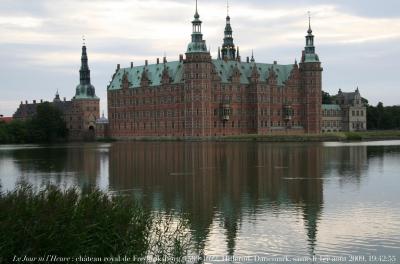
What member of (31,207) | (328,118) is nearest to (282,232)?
(31,207)

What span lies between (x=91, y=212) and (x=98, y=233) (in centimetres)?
87

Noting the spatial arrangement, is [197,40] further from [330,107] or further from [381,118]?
[381,118]

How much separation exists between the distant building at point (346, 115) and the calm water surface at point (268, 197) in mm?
98137

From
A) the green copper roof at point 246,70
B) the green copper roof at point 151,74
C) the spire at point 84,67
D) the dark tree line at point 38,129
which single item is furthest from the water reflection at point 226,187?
the spire at point 84,67

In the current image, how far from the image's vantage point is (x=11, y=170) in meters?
49.3

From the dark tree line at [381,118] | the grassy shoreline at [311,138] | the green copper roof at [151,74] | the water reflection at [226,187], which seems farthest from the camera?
the dark tree line at [381,118]

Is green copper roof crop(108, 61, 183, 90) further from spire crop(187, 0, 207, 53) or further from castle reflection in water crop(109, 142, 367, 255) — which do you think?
castle reflection in water crop(109, 142, 367, 255)

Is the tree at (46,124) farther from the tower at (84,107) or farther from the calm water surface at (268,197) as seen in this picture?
the calm water surface at (268,197)

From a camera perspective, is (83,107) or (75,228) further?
(83,107)

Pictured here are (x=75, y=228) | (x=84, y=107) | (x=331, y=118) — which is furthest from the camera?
(x=84, y=107)

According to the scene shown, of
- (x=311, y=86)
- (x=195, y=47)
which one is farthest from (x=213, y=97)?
(x=311, y=86)

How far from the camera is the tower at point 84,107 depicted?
15500cm

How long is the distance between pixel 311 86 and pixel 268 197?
11098cm

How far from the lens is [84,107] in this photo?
15512 cm
